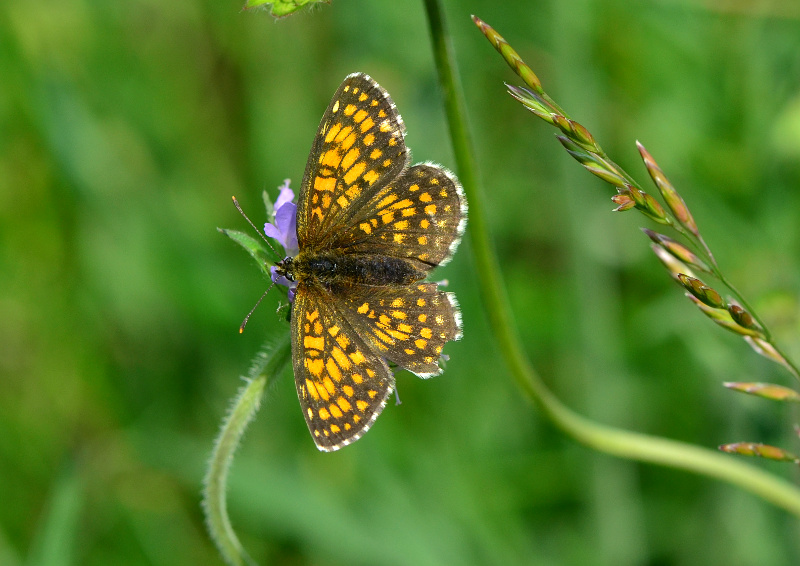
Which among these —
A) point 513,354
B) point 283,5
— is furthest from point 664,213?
point 283,5

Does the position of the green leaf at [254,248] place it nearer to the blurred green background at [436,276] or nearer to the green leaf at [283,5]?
the green leaf at [283,5]

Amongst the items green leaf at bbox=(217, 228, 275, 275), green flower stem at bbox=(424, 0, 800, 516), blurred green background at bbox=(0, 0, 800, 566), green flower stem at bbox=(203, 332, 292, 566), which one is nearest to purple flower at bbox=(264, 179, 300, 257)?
green leaf at bbox=(217, 228, 275, 275)

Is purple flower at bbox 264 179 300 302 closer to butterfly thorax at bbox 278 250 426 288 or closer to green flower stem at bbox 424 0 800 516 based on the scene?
butterfly thorax at bbox 278 250 426 288

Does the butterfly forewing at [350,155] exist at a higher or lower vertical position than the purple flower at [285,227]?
higher

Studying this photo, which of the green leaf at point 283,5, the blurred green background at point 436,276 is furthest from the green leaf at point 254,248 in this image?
the blurred green background at point 436,276

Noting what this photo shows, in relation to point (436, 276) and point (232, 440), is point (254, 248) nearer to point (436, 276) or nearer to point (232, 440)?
point (232, 440)

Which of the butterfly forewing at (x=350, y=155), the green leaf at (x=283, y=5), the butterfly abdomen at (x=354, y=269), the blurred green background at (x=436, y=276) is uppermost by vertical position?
the green leaf at (x=283, y=5)
